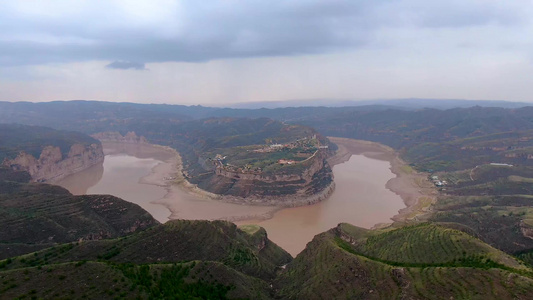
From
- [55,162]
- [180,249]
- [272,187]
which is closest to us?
[180,249]

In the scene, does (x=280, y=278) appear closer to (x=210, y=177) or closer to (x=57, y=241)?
(x=57, y=241)

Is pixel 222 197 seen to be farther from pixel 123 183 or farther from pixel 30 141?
pixel 30 141

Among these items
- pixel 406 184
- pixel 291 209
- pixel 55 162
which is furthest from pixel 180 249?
pixel 55 162

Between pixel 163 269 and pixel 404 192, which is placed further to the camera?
pixel 404 192

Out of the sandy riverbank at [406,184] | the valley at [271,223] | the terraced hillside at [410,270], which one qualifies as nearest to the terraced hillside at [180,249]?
the valley at [271,223]

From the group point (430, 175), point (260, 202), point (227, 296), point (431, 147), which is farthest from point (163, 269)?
point (431, 147)

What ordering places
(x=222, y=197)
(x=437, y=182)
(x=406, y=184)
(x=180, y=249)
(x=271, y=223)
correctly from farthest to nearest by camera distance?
(x=406, y=184)
(x=437, y=182)
(x=222, y=197)
(x=271, y=223)
(x=180, y=249)

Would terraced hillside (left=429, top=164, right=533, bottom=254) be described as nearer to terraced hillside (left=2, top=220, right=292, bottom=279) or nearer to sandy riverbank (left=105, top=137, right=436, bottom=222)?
sandy riverbank (left=105, top=137, right=436, bottom=222)
